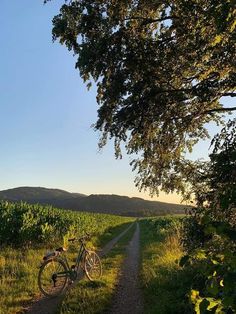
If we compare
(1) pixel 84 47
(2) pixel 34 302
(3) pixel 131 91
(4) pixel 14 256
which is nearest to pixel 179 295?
(2) pixel 34 302

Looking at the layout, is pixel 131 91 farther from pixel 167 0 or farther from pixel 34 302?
pixel 34 302

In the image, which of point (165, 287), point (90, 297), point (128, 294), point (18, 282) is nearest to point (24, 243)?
point (18, 282)

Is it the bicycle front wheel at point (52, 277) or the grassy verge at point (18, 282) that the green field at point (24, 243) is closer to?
the grassy verge at point (18, 282)

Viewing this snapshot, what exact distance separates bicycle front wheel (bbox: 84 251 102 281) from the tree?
3.65 m

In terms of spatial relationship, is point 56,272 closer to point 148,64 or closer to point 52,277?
point 52,277

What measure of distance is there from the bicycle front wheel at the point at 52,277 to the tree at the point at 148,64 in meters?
3.90

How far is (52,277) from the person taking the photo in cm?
1164

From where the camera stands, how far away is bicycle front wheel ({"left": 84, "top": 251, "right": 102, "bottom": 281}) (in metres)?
13.2

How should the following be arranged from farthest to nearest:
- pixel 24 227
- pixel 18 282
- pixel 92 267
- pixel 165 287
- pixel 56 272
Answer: pixel 24 227, pixel 92 267, pixel 18 282, pixel 56 272, pixel 165 287

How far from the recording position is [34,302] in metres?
11.1

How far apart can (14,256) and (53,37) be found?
34.0 feet

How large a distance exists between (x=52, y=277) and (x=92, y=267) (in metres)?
2.10

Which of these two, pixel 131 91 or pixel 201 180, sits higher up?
pixel 131 91

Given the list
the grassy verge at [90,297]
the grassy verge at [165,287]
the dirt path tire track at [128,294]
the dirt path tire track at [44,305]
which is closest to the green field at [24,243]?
the dirt path tire track at [44,305]
